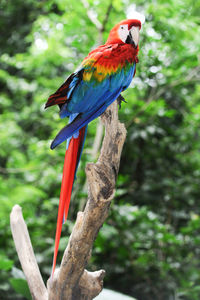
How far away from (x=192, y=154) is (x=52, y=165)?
82 cm

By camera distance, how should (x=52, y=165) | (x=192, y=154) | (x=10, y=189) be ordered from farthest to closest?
1. (x=192, y=154)
2. (x=10, y=189)
3. (x=52, y=165)

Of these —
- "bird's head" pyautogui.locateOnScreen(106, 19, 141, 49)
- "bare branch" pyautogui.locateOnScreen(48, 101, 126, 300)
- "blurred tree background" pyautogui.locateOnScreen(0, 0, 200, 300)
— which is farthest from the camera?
"blurred tree background" pyautogui.locateOnScreen(0, 0, 200, 300)

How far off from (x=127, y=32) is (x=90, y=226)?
0.50 m

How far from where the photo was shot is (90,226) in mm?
726

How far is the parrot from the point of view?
2.43 ft

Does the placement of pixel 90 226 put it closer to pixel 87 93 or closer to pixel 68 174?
pixel 68 174

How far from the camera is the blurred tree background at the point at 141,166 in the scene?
59.1 inches

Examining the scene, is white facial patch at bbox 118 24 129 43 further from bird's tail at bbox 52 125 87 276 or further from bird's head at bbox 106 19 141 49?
bird's tail at bbox 52 125 87 276

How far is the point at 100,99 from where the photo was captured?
2.54ft

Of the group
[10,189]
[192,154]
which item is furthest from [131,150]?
[10,189]

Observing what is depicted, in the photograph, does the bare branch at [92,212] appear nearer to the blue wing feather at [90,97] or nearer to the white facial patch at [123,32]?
the blue wing feather at [90,97]

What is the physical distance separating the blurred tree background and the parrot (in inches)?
24.3

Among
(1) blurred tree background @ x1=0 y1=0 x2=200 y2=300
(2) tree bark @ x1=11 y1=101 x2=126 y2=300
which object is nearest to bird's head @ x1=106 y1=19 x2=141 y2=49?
(2) tree bark @ x1=11 y1=101 x2=126 y2=300

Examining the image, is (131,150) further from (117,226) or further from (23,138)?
(23,138)
